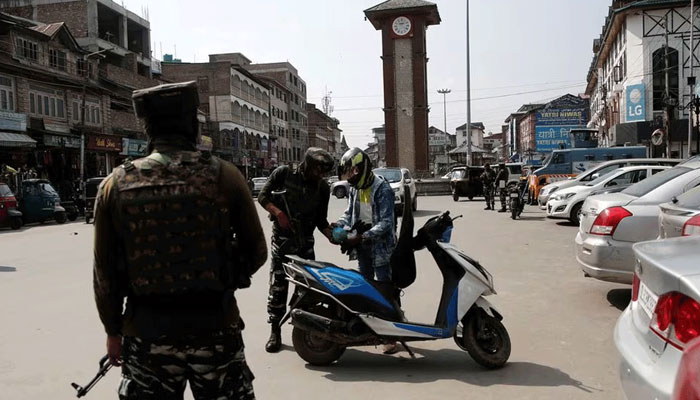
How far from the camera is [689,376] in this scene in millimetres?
1840

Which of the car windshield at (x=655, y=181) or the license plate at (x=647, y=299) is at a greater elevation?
the car windshield at (x=655, y=181)

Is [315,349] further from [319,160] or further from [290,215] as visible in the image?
[319,160]

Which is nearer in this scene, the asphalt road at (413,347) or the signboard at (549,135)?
the asphalt road at (413,347)

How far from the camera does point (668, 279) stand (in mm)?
2492

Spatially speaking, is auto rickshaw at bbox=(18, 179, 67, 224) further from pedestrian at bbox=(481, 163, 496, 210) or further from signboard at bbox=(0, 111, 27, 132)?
pedestrian at bbox=(481, 163, 496, 210)

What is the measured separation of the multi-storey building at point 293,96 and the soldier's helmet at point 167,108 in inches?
3095

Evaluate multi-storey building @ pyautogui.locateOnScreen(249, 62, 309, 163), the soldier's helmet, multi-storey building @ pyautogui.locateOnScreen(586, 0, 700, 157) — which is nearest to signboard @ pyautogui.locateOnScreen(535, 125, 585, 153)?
multi-storey building @ pyautogui.locateOnScreen(586, 0, 700, 157)

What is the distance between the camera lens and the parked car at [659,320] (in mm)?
2322

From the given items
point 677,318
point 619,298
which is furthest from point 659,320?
point 619,298

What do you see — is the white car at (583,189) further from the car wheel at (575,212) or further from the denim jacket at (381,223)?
the denim jacket at (381,223)

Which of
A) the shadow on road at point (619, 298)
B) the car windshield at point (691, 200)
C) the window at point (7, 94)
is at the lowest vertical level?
the shadow on road at point (619, 298)

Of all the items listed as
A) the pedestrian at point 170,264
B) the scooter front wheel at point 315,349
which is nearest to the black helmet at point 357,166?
the scooter front wheel at point 315,349

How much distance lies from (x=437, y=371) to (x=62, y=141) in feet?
101

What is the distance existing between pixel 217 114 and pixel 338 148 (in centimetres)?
7109
